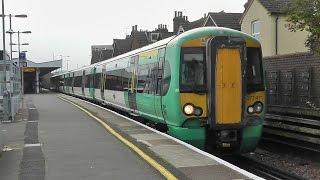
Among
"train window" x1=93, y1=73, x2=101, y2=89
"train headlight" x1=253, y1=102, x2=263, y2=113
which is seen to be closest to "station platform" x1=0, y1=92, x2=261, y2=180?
"train headlight" x1=253, y1=102, x2=263, y2=113

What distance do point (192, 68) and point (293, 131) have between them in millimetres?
4370

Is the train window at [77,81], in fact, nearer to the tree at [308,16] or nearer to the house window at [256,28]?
the house window at [256,28]

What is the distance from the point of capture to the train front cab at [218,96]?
462 inches

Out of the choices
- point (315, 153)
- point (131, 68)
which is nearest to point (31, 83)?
point (131, 68)

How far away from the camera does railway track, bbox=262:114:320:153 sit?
13.4m

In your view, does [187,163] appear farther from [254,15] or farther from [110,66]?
[254,15]

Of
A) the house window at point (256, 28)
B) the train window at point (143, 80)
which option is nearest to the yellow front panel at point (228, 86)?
the train window at point (143, 80)

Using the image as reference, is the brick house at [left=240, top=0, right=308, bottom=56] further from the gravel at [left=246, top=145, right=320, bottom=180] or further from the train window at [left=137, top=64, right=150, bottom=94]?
the train window at [left=137, top=64, right=150, bottom=94]

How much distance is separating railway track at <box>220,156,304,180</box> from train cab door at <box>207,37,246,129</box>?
4.32 ft

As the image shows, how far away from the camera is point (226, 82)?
11742 millimetres

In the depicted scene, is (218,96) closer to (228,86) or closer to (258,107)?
(228,86)

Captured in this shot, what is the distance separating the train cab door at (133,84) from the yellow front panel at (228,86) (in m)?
5.79

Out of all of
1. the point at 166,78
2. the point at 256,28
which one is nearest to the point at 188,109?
the point at 166,78

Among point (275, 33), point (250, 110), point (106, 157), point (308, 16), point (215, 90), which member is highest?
point (275, 33)
